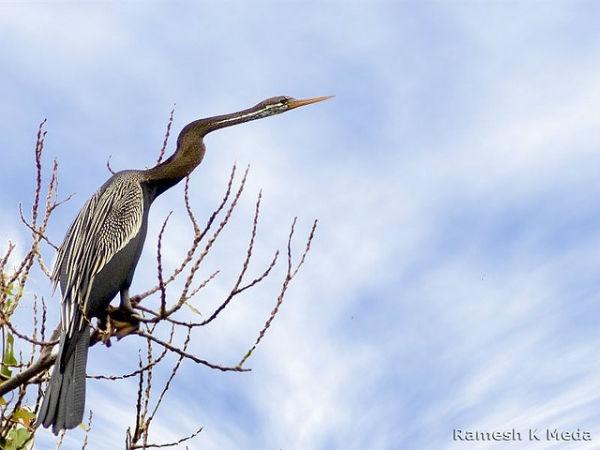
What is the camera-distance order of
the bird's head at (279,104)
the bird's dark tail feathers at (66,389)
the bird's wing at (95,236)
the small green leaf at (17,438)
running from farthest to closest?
the bird's head at (279,104), the bird's wing at (95,236), the small green leaf at (17,438), the bird's dark tail feathers at (66,389)

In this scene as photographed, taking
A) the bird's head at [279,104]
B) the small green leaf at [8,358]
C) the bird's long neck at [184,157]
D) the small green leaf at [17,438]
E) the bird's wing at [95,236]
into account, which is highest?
the bird's head at [279,104]

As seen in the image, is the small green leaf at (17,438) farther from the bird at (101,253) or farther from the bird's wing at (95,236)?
the bird's wing at (95,236)

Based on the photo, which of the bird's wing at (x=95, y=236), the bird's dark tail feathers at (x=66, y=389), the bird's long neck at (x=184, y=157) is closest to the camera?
the bird's dark tail feathers at (x=66, y=389)

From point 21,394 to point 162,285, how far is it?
49.4 inches

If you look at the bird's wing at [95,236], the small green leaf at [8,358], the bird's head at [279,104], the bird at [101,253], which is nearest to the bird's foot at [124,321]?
the bird at [101,253]

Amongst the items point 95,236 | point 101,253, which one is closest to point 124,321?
point 101,253

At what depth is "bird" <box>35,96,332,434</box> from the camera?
3.07m

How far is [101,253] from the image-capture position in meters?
3.62

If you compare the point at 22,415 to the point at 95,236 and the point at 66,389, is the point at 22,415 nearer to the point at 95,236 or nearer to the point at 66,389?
the point at 66,389

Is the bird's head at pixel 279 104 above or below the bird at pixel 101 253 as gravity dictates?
above

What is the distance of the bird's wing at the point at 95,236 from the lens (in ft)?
11.5

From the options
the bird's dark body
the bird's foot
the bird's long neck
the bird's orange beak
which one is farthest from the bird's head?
the bird's foot

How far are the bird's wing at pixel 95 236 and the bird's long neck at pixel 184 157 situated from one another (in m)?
0.15

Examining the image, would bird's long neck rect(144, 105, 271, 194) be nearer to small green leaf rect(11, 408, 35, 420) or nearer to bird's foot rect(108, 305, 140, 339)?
bird's foot rect(108, 305, 140, 339)
